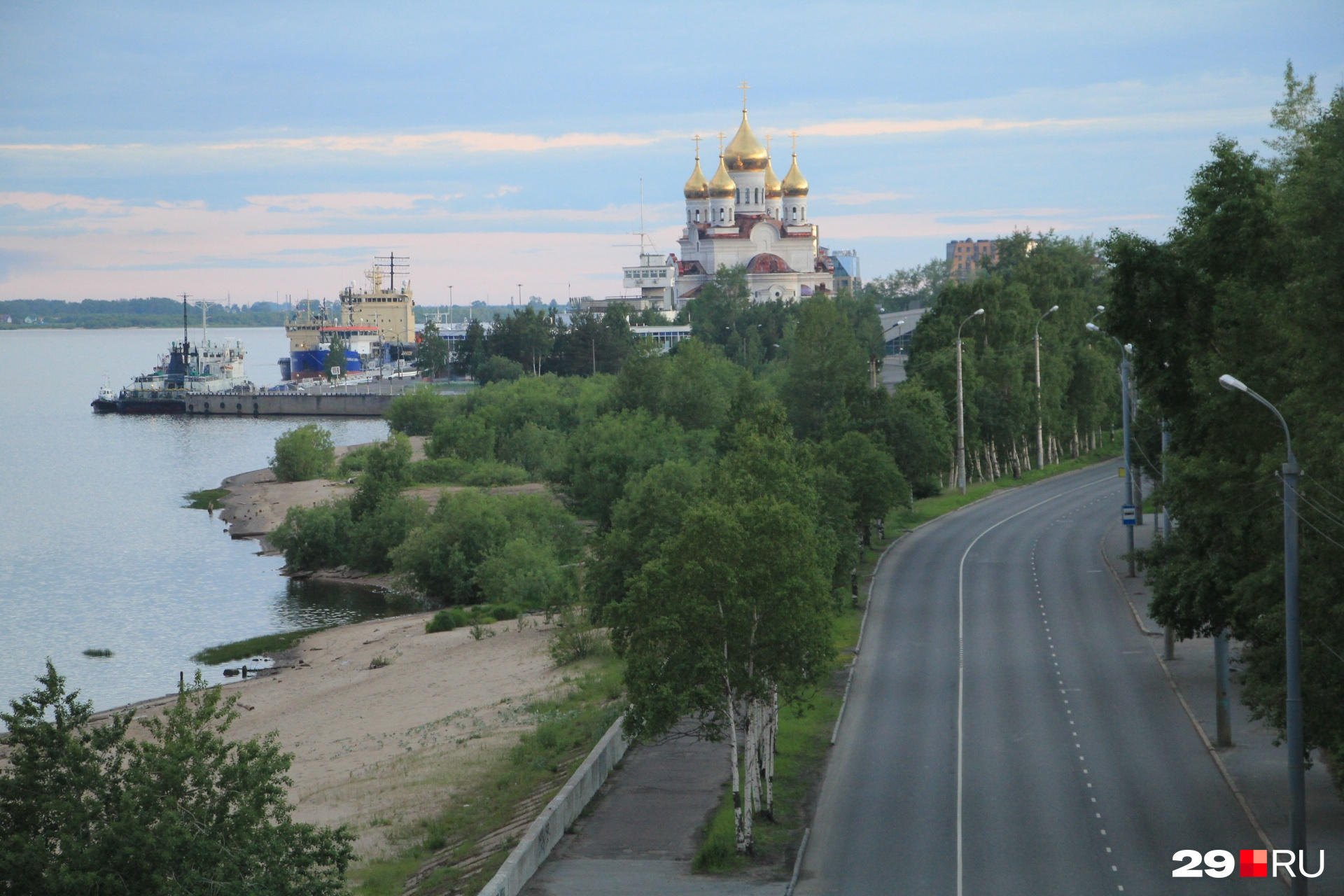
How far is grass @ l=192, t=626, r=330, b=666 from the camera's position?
43.2m

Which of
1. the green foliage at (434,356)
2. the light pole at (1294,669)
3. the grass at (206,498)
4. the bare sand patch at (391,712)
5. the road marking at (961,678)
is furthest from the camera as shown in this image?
the green foliage at (434,356)

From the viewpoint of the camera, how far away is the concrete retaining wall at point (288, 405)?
154 metres

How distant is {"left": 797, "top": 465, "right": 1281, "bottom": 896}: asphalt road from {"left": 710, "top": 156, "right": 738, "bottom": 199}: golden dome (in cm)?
10891

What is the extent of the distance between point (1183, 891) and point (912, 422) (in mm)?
29981

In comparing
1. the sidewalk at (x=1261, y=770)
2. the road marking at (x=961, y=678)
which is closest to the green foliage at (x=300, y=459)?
the road marking at (x=961, y=678)

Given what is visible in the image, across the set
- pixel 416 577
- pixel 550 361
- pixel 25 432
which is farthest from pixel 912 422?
pixel 25 432

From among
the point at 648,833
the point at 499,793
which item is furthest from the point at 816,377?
the point at 648,833

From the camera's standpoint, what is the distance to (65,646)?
44375mm

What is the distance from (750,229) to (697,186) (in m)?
7.11

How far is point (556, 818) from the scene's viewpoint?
2031 centimetres

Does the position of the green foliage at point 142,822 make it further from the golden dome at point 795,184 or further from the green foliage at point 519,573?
the golden dome at point 795,184

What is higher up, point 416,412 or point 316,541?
point 416,412

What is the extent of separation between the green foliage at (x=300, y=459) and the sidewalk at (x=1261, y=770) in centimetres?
6496

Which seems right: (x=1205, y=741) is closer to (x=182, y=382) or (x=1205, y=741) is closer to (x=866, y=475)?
(x=866, y=475)
